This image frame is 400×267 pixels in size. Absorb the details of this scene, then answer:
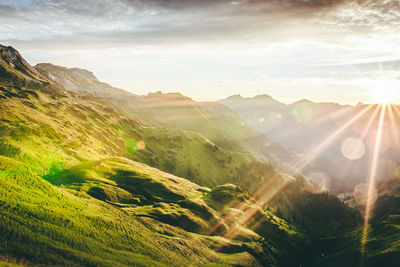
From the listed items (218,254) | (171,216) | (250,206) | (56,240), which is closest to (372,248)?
(250,206)

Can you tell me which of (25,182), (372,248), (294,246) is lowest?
(372,248)

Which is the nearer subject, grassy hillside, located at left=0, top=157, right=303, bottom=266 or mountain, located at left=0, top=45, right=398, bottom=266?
grassy hillside, located at left=0, top=157, right=303, bottom=266

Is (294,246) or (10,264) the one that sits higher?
(10,264)

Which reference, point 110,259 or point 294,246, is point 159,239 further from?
point 294,246

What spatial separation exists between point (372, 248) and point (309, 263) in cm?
5771

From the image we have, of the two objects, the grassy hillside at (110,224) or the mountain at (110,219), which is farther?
the mountain at (110,219)

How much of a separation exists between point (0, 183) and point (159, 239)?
33779mm

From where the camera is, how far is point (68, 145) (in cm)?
12350

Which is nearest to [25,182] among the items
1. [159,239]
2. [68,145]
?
[159,239]

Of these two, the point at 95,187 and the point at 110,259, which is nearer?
the point at 110,259

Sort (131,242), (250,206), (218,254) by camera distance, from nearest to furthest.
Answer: (131,242) < (218,254) < (250,206)

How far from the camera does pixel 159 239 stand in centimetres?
5716

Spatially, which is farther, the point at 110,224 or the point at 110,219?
the point at 110,219

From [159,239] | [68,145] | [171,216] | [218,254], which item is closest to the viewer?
[159,239]
